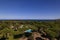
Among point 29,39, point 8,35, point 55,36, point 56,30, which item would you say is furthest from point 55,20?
point 8,35

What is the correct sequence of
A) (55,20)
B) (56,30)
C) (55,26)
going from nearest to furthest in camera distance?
(56,30) < (55,26) < (55,20)

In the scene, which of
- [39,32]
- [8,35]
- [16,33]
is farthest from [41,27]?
[8,35]

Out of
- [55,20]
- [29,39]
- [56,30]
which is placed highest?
[55,20]

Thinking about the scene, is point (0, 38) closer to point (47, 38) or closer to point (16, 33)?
point (16, 33)

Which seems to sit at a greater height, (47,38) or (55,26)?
(55,26)

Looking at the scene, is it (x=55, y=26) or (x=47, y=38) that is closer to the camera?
(x=47, y=38)

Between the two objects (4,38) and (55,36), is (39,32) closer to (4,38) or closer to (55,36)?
(55,36)

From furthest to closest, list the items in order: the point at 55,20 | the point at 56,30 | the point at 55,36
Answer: the point at 55,20, the point at 56,30, the point at 55,36

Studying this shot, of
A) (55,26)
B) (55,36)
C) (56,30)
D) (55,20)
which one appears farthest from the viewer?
(55,20)

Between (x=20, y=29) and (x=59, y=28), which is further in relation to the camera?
(x=20, y=29)
